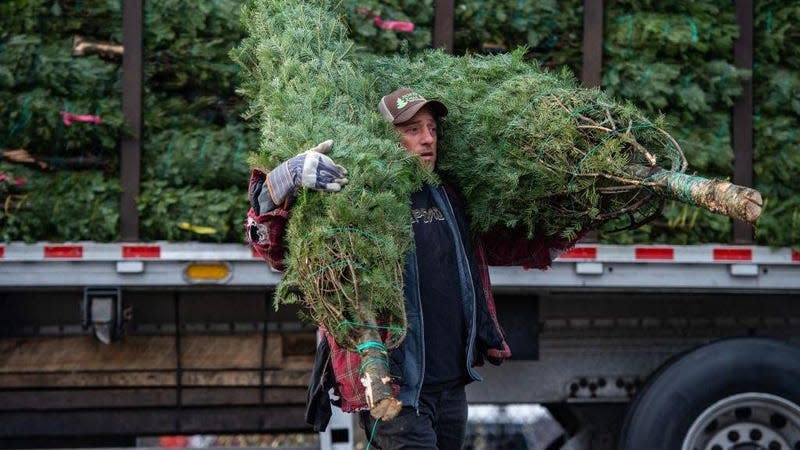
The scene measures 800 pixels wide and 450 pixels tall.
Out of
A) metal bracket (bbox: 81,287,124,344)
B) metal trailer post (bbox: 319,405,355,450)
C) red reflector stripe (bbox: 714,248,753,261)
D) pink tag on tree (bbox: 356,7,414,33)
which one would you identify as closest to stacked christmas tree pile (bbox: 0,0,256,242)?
metal bracket (bbox: 81,287,124,344)

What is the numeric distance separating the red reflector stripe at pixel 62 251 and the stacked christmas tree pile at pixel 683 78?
2.57 metres

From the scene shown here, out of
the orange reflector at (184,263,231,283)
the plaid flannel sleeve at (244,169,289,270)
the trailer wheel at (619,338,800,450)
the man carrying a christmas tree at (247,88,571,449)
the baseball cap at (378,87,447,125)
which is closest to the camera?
the plaid flannel sleeve at (244,169,289,270)

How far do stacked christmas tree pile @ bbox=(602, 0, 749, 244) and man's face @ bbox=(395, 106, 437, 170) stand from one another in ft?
7.34

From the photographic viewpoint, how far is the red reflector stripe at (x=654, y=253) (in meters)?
7.32

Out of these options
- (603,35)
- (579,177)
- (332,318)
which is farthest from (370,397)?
(603,35)

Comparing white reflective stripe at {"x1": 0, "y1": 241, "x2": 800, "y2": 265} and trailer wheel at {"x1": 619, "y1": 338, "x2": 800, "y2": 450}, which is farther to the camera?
trailer wheel at {"x1": 619, "y1": 338, "x2": 800, "y2": 450}

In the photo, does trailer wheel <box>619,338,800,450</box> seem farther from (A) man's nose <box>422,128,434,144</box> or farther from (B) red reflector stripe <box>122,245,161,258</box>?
(A) man's nose <box>422,128,434,144</box>

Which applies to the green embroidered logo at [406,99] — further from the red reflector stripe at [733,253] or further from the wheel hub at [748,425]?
the wheel hub at [748,425]

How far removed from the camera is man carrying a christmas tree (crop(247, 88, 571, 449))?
4.91 m

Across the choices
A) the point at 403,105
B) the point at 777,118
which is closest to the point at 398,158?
the point at 403,105

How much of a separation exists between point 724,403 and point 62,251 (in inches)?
132

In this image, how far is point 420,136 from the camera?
5191 mm

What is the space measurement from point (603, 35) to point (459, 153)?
2.27m

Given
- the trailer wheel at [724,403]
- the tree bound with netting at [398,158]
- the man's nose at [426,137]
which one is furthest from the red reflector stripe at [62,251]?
the trailer wheel at [724,403]
